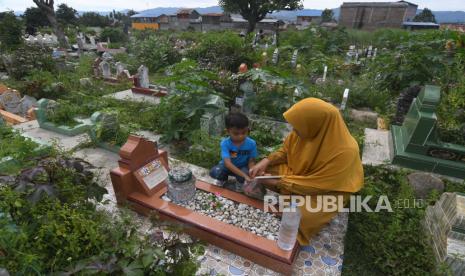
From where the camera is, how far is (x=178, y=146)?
439 centimetres

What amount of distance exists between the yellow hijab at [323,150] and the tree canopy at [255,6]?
21.1m

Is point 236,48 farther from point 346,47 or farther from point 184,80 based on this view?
point 346,47

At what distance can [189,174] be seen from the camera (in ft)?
8.90

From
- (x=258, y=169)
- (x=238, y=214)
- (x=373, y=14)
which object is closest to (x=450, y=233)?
(x=258, y=169)

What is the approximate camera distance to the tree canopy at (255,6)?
68.6ft

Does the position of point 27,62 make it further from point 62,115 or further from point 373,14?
point 373,14

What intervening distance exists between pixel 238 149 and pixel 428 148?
2.69 m

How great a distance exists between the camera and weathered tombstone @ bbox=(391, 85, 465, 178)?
11.6ft

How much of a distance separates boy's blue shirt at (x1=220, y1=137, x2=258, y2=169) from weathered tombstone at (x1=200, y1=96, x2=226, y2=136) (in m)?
1.26

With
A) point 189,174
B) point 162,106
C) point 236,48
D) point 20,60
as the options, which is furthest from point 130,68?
point 189,174

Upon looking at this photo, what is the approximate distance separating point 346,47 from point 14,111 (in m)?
14.9

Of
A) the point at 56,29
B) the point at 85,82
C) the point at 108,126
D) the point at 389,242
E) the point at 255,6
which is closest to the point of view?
the point at 389,242

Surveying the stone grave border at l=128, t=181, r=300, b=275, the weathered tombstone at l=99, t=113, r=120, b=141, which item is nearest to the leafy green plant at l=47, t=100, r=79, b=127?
the weathered tombstone at l=99, t=113, r=120, b=141

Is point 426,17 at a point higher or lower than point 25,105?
higher
